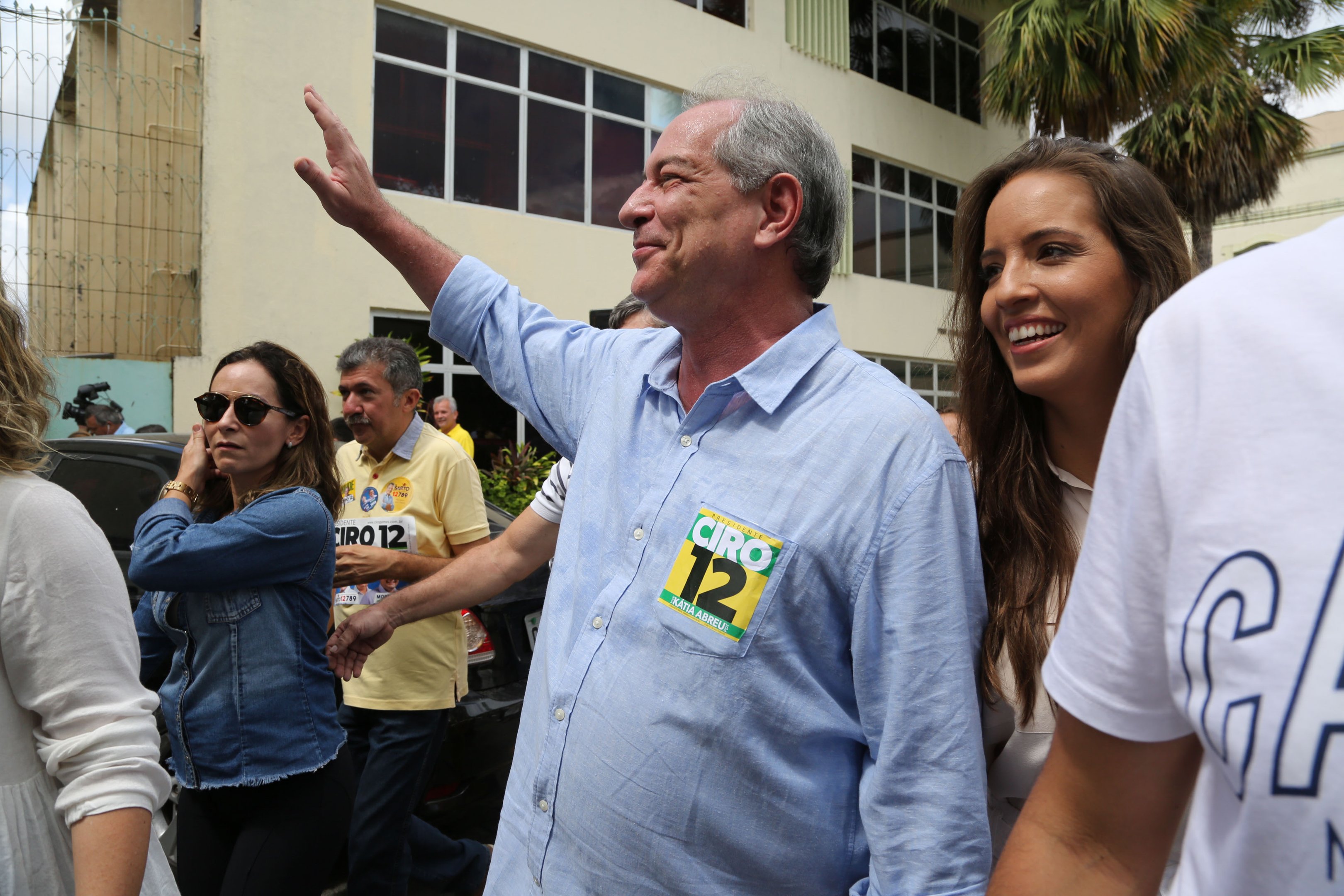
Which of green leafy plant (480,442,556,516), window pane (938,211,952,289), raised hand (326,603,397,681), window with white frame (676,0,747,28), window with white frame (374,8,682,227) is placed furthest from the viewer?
window pane (938,211,952,289)

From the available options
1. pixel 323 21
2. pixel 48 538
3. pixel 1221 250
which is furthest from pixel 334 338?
pixel 1221 250

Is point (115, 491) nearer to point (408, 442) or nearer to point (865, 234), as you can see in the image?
point (408, 442)

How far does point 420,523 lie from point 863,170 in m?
14.2

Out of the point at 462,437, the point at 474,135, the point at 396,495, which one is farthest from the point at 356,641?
the point at 474,135

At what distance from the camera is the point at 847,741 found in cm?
157

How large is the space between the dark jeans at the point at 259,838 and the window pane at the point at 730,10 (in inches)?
529

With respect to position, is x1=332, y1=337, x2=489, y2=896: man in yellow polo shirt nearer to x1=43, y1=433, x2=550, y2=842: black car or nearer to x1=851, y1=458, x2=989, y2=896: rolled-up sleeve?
x1=43, y1=433, x2=550, y2=842: black car

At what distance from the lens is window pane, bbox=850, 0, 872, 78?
16.1 meters

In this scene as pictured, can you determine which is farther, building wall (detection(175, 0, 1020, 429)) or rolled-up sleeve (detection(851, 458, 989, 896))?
building wall (detection(175, 0, 1020, 429))

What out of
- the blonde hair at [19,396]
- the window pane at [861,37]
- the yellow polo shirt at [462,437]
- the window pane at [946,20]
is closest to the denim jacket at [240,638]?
the blonde hair at [19,396]

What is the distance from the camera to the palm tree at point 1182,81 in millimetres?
11312

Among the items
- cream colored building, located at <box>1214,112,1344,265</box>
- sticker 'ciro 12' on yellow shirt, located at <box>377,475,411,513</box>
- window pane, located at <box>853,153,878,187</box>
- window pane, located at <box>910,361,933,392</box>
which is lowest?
sticker 'ciro 12' on yellow shirt, located at <box>377,475,411,513</box>

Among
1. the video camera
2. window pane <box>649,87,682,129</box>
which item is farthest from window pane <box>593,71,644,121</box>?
the video camera

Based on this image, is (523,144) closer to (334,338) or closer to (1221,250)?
(334,338)
